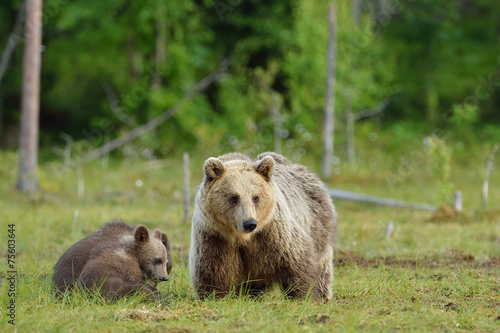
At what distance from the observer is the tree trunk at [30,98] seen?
1727 centimetres

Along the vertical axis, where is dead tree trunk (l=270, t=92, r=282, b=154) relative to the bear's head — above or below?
above

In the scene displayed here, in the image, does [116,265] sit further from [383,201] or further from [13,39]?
[13,39]

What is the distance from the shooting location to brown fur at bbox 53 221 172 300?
261 inches

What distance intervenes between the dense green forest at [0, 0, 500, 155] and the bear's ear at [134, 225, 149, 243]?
14.4 m

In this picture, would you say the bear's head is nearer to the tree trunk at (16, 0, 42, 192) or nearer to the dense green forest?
the tree trunk at (16, 0, 42, 192)

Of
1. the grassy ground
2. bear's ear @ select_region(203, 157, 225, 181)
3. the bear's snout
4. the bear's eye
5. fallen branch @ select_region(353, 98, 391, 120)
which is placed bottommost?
the grassy ground

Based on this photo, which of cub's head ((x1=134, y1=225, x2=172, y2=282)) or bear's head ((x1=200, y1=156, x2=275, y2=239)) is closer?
bear's head ((x1=200, y1=156, x2=275, y2=239))

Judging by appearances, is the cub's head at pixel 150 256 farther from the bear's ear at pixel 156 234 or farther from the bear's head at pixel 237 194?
the bear's head at pixel 237 194

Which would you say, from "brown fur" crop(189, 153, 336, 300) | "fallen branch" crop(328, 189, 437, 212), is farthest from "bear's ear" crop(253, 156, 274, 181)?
"fallen branch" crop(328, 189, 437, 212)

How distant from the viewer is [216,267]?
6.73 meters

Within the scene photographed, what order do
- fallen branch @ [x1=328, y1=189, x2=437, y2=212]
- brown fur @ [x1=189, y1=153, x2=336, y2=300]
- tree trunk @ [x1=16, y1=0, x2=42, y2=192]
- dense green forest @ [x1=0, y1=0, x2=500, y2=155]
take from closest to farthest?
brown fur @ [x1=189, y1=153, x2=336, y2=300], fallen branch @ [x1=328, y1=189, x2=437, y2=212], tree trunk @ [x1=16, y1=0, x2=42, y2=192], dense green forest @ [x1=0, y1=0, x2=500, y2=155]

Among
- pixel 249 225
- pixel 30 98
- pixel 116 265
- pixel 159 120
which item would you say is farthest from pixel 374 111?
pixel 249 225

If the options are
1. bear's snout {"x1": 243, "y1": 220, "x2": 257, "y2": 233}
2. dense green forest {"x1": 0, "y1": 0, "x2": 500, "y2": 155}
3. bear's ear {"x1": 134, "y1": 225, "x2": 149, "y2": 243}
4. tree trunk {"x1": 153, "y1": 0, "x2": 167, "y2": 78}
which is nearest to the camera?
bear's snout {"x1": 243, "y1": 220, "x2": 257, "y2": 233}

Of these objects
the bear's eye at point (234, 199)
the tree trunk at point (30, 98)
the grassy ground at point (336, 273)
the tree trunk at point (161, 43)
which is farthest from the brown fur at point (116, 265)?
the tree trunk at point (161, 43)
